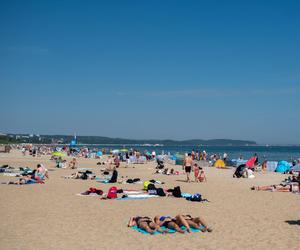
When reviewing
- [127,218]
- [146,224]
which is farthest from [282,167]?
[146,224]

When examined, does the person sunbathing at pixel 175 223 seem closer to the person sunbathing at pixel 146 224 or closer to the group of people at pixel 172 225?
the group of people at pixel 172 225

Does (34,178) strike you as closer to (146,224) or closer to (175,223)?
(146,224)

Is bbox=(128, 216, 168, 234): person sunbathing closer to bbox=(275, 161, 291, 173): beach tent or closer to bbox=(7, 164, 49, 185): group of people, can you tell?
bbox=(7, 164, 49, 185): group of people

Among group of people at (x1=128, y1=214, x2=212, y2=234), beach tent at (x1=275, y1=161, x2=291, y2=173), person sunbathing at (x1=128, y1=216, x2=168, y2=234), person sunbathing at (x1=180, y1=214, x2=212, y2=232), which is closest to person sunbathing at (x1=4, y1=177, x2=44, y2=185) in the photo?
person sunbathing at (x1=128, y1=216, x2=168, y2=234)

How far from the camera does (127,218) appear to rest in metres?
9.38

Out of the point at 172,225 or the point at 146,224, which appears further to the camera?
the point at 146,224

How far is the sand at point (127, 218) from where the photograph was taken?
275 inches

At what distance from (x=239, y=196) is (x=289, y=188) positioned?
8.83 ft

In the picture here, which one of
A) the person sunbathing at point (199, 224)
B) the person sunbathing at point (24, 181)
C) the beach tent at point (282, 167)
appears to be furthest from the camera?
the beach tent at point (282, 167)

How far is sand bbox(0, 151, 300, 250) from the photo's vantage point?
23.0ft

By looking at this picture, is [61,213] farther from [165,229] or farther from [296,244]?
[296,244]

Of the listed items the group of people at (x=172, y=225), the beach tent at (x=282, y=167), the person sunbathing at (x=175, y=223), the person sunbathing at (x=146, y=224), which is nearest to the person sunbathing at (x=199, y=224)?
the group of people at (x=172, y=225)

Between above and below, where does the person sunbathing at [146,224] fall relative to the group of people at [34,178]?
above

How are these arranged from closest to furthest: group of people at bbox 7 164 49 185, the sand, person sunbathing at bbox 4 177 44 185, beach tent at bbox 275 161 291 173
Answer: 1. the sand
2. person sunbathing at bbox 4 177 44 185
3. group of people at bbox 7 164 49 185
4. beach tent at bbox 275 161 291 173
